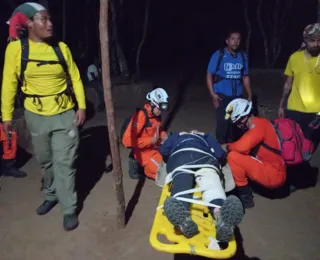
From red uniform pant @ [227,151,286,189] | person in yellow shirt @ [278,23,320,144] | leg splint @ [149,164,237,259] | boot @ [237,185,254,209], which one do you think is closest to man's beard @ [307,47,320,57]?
person in yellow shirt @ [278,23,320,144]

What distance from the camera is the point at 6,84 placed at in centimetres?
392

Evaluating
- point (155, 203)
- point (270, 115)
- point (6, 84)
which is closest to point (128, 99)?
point (270, 115)

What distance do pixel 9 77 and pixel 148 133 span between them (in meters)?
1.89

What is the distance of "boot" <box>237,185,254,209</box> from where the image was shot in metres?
4.51

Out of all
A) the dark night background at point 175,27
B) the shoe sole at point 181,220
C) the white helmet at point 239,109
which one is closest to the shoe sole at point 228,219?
the shoe sole at point 181,220

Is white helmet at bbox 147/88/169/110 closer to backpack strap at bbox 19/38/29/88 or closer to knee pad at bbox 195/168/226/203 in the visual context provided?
knee pad at bbox 195/168/226/203

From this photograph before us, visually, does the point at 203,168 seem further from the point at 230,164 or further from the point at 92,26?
the point at 92,26

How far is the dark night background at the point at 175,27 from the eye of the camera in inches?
459

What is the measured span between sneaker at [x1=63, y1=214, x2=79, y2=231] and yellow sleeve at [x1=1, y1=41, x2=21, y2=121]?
4.16 ft

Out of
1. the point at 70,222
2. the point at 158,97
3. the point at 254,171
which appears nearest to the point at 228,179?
the point at 254,171

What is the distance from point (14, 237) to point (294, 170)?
141 inches

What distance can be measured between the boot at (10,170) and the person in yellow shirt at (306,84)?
3894 millimetres

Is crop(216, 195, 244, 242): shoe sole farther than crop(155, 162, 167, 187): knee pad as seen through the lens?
No

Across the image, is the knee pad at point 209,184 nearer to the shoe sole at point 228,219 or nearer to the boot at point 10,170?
the shoe sole at point 228,219
